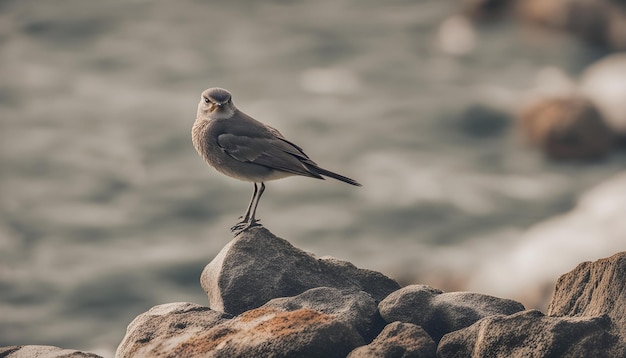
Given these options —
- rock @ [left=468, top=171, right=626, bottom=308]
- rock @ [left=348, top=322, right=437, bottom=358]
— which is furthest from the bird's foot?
rock @ [left=468, top=171, right=626, bottom=308]

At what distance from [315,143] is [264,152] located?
3458 centimetres

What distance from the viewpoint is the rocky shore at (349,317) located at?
41.6ft

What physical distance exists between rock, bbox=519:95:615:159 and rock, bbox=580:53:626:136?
1.78ft

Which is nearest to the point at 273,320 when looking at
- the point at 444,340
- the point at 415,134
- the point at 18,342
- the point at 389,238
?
the point at 444,340

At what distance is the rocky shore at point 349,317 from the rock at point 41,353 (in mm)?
28

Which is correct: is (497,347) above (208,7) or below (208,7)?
below

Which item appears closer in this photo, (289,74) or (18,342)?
(18,342)

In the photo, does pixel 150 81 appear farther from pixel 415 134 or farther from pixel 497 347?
pixel 497 347

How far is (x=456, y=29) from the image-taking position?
57625mm

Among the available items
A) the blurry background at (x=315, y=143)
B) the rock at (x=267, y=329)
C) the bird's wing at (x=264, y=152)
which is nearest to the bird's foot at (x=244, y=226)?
the bird's wing at (x=264, y=152)

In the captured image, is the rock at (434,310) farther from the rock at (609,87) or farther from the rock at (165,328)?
the rock at (609,87)

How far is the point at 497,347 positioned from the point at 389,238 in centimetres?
3169

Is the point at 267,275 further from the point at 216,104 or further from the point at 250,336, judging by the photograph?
the point at 216,104

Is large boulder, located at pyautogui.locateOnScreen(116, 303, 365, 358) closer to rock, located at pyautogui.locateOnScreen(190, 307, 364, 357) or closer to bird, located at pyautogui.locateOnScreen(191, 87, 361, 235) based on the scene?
rock, located at pyautogui.locateOnScreen(190, 307, 364, 357)
